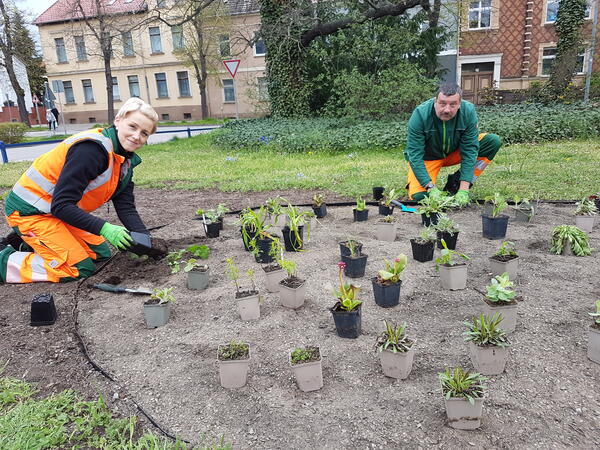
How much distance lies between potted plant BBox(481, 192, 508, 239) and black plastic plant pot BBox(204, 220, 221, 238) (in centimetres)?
238

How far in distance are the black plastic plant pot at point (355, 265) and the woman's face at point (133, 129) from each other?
1.67 meters

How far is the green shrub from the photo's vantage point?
16.8 m

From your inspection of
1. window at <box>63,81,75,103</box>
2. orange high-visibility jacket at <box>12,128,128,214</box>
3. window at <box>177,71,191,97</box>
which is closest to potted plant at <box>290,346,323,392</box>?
orange high-visibility jacket at <box>12,128,128,214</box>

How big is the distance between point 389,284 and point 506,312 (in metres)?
0.64

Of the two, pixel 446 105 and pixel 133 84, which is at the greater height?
pixel 133 84

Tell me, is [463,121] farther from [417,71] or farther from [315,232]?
[417,71]

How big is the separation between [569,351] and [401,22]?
45.2 feet

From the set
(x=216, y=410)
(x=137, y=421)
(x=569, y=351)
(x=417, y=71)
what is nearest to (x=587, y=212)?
(x=569, y=351)

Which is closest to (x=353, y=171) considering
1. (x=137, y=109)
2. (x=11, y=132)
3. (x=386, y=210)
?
(x=386, y=210)

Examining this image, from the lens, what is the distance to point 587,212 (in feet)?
13.0

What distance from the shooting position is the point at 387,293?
9.00 feet

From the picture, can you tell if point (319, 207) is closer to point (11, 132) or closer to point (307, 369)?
point (307, 369)

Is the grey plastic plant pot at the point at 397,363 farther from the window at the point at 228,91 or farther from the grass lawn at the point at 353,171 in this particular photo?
the window at the point at 228,91

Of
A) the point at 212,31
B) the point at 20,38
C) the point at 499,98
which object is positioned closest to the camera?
the point at 499,98
